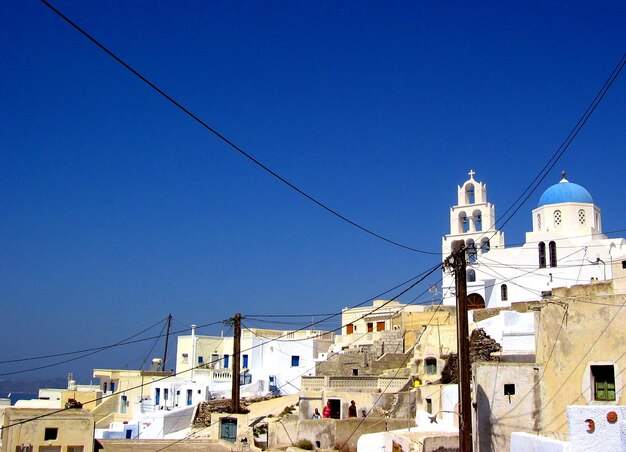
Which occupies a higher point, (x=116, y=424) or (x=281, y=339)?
(x=281, y=339)

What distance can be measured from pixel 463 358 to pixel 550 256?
95.1ft

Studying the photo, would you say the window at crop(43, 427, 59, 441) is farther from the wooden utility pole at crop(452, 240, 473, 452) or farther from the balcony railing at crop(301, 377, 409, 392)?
the wooden utility pole at crop(452, 240, 473, 452)

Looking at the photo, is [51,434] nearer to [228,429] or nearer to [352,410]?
[228,429]

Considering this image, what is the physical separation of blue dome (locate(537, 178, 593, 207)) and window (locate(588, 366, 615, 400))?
28.8 meters

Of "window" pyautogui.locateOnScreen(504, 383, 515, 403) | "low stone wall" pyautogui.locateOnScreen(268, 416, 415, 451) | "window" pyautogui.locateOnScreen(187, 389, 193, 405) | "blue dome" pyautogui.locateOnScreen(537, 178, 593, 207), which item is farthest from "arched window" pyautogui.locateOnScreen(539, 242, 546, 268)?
"window" pyautogui.locateOnScreen(504, 383, 515, 403)

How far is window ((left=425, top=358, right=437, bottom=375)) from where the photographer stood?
111 feet

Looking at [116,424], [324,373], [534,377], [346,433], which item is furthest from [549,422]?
[116,424]

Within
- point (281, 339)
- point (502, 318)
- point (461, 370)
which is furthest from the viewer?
point (281, 339)

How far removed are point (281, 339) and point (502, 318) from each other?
17666mm

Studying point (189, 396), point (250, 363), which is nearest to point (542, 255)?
point (250, 363)

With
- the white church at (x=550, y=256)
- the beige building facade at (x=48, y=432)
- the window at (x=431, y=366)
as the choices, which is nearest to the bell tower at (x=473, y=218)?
the white church at (x=550, y=256)

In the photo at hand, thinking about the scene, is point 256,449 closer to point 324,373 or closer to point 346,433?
point 346,433

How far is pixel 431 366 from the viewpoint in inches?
1346

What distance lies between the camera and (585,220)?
Result: 149 feet
